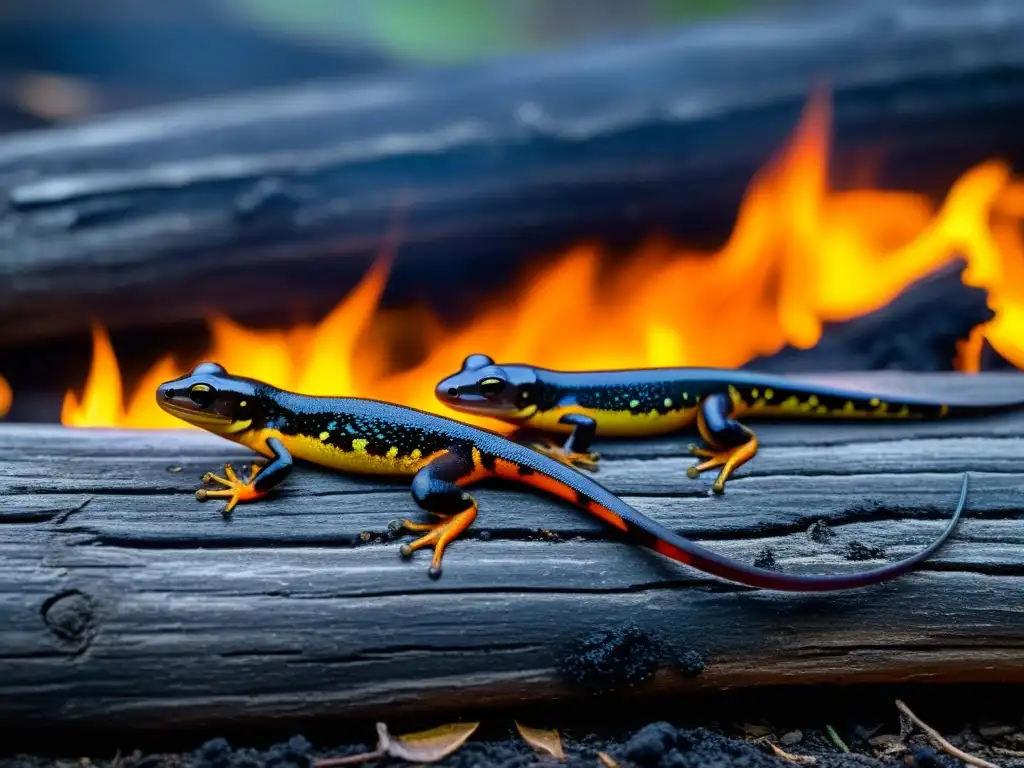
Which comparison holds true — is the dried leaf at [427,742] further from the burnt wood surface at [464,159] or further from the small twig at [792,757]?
the burnt wood surface at [464,159]

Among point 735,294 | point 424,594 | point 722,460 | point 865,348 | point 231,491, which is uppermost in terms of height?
point 735,294

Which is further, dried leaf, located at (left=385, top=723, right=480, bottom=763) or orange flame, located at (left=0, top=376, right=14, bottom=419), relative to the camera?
orange flame, located at (left=0, top=376, right=14, bottom=419)

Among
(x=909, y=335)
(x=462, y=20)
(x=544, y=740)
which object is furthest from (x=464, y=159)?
(x=544, y=740)

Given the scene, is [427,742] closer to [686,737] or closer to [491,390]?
[686,737]

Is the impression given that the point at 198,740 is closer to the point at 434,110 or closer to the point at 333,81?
the point at 434,110

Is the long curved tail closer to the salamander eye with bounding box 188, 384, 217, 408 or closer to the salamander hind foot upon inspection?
the salamander hind foot

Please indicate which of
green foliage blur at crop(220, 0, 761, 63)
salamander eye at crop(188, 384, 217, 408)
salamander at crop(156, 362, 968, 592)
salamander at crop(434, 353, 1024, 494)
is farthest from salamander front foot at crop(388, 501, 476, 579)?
green foliage blur at crop(220, 0, 761, 63)

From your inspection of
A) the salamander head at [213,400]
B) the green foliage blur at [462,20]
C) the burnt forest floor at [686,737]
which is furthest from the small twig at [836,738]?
the green foliage blur at [462,20]
